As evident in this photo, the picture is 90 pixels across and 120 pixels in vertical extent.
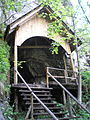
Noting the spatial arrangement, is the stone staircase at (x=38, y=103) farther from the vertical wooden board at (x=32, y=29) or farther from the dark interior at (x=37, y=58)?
the dark interior at (x=37, y=58)

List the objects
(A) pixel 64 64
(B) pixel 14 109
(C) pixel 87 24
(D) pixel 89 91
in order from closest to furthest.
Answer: (B) pixel 14 109, (C) pixel 87 24, (D) pixel 89 91, (A) pixel 64 64

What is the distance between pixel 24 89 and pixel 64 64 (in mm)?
4344

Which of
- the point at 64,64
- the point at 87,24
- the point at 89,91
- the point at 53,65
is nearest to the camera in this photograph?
the point at 87,24

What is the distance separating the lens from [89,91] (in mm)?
9719

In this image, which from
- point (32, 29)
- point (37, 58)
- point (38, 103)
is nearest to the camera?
point (38, 103)

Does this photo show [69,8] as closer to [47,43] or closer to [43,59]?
[47,43]

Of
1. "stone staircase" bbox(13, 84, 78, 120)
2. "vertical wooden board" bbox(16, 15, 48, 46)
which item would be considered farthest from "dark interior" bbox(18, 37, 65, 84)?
"stone staircase" bbox(13, 84, 78, 120)

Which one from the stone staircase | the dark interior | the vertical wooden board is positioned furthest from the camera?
the dark interior

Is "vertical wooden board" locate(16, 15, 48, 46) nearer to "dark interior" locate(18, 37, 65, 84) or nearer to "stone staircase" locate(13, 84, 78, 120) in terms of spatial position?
"dark interior" locate(18, 37, 65, 84)

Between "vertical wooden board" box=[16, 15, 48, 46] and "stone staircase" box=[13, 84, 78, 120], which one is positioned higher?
"vertical wooden board" box=[16, 15, 48, 46]

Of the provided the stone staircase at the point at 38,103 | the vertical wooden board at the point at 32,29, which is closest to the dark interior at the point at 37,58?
the vertical wooden board at the point at 32,29

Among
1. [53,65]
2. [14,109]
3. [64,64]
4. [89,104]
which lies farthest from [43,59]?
[14,109]

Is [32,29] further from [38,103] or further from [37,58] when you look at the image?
[38,103]

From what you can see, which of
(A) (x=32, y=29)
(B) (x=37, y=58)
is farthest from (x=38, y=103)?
(B) (x=37, y=58)
